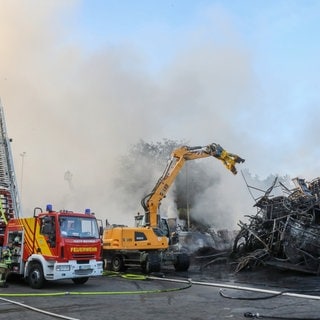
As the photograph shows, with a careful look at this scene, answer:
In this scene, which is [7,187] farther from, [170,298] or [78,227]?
[170,298]

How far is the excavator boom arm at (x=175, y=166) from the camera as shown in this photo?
22203 mm

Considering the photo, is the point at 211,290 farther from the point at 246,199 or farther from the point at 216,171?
the point at 216,171

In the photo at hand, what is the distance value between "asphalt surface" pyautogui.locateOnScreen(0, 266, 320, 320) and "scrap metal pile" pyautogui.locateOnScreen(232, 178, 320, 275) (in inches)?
29.7

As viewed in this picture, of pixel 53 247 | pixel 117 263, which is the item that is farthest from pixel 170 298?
pixel 117 263

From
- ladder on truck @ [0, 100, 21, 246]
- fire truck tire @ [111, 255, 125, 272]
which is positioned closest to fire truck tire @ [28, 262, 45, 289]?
ladder on truck @ [0, 100, 21, 246]

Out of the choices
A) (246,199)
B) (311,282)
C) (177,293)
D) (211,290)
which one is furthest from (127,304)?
(246,199)

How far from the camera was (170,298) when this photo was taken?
12.4 meters

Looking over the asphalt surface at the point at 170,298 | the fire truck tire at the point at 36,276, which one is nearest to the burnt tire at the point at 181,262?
the asphalt surface at the point at 170,298

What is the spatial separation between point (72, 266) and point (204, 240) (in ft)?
54.0

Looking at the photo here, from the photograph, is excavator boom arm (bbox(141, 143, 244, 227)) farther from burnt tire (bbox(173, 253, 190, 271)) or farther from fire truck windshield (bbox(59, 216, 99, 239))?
fire truck windshield (bbox(59, 216, 99, 239))

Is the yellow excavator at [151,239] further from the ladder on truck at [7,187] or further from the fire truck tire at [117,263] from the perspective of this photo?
the ladder on truck at [7,187]

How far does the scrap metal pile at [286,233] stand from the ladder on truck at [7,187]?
9.52 metres

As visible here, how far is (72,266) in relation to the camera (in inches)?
558

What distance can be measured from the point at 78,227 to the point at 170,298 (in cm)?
411
